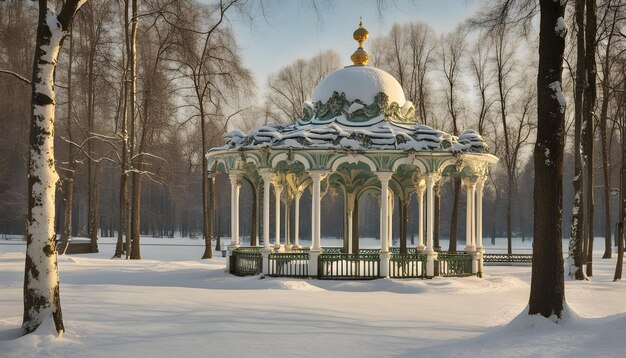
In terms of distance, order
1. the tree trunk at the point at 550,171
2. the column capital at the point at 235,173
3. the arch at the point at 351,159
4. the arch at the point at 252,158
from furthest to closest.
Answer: the column capital at the point at 235,173 < the arch at the point at 252,158 < the arch at the point at 351,159 < the tree trunk at the point at 550,171

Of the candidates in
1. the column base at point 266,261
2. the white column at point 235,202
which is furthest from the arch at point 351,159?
the white column at point 235,202

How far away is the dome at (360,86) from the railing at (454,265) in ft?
18.2

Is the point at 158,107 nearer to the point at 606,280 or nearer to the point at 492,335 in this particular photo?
the point at 606,280

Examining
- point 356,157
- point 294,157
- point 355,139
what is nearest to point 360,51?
point 355,139

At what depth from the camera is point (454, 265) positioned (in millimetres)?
20844

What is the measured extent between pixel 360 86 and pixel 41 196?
46.7 feet

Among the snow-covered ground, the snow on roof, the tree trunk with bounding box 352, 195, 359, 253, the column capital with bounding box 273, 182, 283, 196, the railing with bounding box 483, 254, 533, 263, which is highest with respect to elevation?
the snow on roof

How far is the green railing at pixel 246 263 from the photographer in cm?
2034

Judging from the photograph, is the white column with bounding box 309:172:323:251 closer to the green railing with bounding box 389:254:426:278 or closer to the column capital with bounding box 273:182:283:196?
the green railing with bounding box 389:254:426:278

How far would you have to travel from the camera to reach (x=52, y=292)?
9.51m

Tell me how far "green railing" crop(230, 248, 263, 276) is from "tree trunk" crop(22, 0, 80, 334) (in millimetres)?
10974

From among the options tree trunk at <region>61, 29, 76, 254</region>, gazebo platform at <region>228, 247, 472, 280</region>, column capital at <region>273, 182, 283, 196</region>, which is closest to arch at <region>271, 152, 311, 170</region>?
gazebo platform at <region>228, 247, 472, 280</region>

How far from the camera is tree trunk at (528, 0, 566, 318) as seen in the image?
10375 millimetres

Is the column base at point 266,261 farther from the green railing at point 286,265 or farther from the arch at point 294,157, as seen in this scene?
the arch at point 294,157
